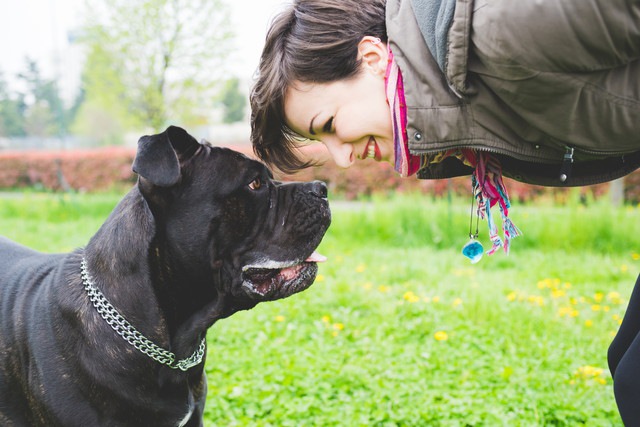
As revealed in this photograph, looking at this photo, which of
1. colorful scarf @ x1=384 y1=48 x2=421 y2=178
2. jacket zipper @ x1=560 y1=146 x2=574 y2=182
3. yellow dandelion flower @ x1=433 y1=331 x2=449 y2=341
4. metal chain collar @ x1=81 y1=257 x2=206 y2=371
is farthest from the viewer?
yellow dandelion flower @ x1=433 y1=331 x2=449 y2=341

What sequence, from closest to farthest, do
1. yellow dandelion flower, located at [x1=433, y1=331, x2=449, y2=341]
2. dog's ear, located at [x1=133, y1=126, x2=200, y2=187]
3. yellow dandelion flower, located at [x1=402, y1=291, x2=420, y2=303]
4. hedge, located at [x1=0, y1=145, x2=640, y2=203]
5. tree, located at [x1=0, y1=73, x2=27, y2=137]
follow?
dog's ear, located at [x1=133, y1=126, x2=200, y2=187] → yellow dandelion flower, located at [x1=433, y1=331, x2=449, y2=341] → yellow dandelion flower, located at [x1=402, y1=291, x2=420, y2=303] → hedge, located at [x1=0, y1=145, x2=640, y2=203] → tree, located at [x1=0, y1=73, x2=27, y2=137]

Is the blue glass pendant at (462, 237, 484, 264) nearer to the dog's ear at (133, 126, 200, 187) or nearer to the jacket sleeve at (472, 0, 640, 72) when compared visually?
the jacket sleeve at (472, 0, 640, 72)

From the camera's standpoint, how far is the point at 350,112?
7.06ft

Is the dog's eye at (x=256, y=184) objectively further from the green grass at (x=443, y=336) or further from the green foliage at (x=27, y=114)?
the green foliage at (x=27, y=114)

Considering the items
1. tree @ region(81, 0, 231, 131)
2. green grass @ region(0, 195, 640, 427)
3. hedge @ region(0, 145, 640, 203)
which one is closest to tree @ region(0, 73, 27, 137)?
hedge @ region(0, 145, 640, 203)

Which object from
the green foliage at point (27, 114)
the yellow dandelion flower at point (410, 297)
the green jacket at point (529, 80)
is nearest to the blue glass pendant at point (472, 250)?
the green jacket at point (529, 80)

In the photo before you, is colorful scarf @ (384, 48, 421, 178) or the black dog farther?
the black dog

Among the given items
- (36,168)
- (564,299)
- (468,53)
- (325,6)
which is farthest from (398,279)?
(36,168)

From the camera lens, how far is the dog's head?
90.3 inches

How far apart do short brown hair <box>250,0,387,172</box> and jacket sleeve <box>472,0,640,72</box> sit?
645 millimetres

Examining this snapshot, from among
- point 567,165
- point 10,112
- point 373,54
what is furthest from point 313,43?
Result: point 10,112

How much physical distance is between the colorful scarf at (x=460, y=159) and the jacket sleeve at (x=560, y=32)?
17.2 inches

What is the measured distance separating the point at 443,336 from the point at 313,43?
2.28 metres

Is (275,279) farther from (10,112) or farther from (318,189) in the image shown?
(10,112)
